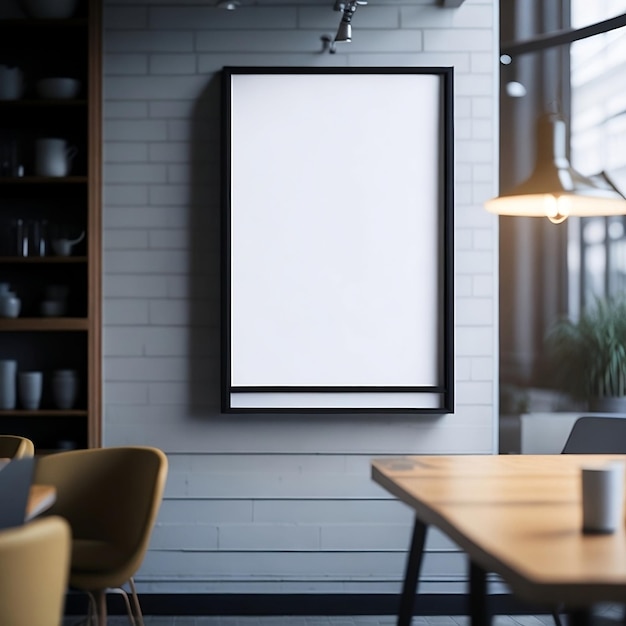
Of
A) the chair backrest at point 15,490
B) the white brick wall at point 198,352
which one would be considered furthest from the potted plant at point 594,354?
the chair backrest at point 15,490

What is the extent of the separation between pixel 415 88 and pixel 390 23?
0.34 meters

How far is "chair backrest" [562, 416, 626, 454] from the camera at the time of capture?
13.2 feet

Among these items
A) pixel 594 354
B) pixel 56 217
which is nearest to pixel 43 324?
pixel 56 217

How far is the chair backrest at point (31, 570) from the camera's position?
192 centimetres

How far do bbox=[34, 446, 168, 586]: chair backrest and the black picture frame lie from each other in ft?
3.64

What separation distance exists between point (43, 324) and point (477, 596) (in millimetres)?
2678

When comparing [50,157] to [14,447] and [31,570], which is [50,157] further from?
[31,570]

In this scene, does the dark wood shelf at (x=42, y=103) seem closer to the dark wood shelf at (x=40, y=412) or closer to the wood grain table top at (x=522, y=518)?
the dark wood shelf at (x=40, y=412)

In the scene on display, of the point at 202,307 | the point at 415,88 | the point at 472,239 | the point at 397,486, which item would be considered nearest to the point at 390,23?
the point at 415,88

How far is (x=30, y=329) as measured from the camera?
4.43 m

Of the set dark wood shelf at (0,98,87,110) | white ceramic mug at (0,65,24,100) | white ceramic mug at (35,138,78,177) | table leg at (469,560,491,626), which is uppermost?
white ceramic mug at (0,65,24,100)

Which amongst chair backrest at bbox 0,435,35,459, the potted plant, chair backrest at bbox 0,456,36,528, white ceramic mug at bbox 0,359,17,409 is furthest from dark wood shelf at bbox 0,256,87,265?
the potted plant

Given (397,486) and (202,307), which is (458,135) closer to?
(202,307)

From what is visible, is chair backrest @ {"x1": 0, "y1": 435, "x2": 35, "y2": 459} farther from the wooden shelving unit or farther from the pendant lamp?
the pendant lamp
